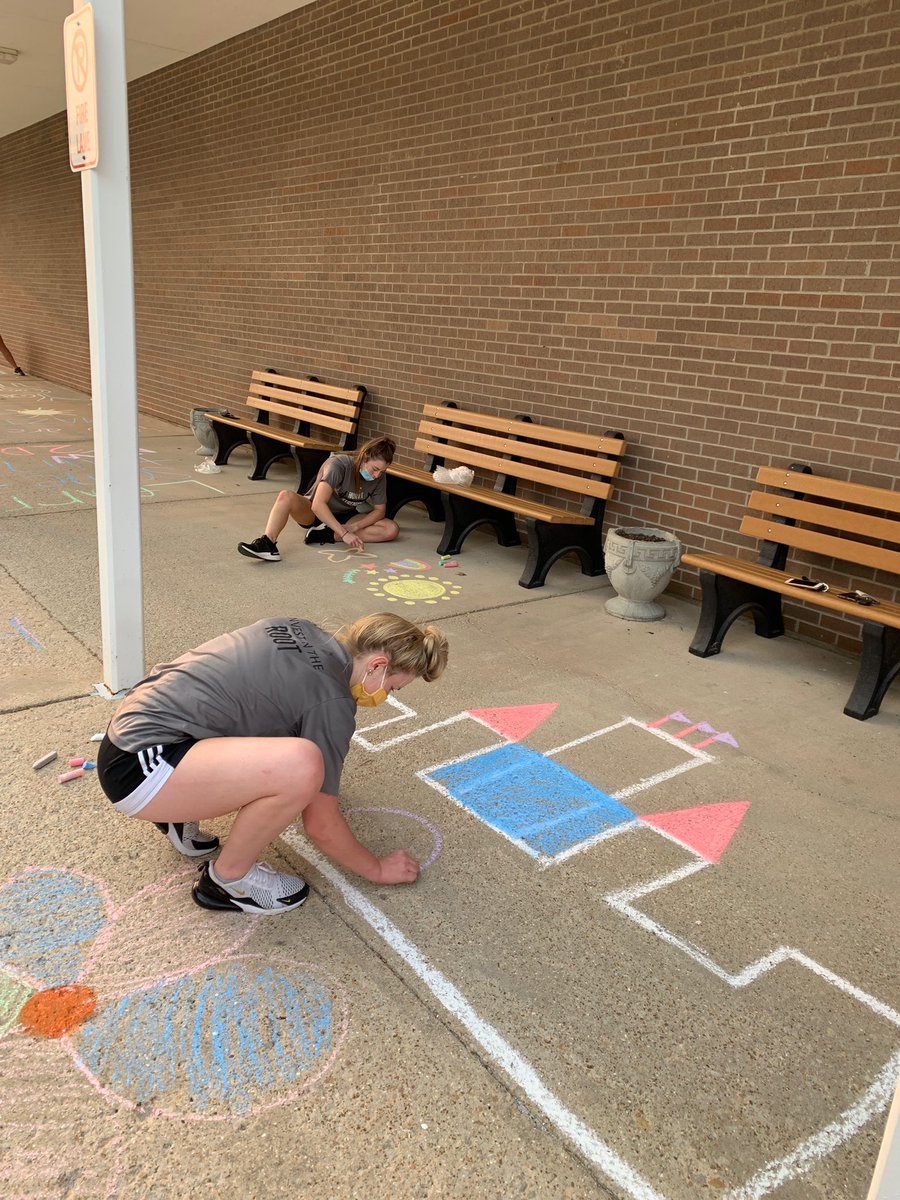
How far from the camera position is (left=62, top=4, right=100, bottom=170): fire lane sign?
3303mm

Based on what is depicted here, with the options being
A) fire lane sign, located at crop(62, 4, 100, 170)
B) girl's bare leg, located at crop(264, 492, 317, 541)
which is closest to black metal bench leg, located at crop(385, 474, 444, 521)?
girl's bare leg, located at crop(264, 492, 317, 541)

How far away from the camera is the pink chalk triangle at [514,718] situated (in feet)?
13.1


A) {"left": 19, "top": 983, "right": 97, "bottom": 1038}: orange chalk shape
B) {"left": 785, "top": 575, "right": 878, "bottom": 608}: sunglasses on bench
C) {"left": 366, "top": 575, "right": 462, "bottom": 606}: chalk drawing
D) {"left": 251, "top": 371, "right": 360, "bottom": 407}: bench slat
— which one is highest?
{"left": 251, "top": 371, "right": 360, "bottom": 407}: bench slat

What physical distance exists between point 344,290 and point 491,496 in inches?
136

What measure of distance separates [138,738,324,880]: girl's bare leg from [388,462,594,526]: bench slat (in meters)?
3.82

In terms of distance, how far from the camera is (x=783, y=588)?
4730 millimetres

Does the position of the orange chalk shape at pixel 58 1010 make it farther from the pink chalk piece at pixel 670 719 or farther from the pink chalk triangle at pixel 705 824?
the pink chalk piece at pixel 670 719

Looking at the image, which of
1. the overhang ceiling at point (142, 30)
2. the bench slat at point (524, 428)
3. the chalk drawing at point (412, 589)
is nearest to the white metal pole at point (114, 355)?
the chalk drawing at point (412, 589)

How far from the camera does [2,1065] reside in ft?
7.04

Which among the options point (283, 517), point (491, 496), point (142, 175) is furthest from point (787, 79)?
point (142, 175)

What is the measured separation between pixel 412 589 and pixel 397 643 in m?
3.38

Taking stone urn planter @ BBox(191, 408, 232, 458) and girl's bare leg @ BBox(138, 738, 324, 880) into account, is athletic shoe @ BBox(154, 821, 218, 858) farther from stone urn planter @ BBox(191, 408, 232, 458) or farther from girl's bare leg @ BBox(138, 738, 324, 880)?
stone urn planter @ BBox(191, 408, 232, 458)

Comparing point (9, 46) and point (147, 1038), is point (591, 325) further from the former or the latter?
point (9, 46)

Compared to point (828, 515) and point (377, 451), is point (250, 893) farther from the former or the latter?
point (377, 451)
